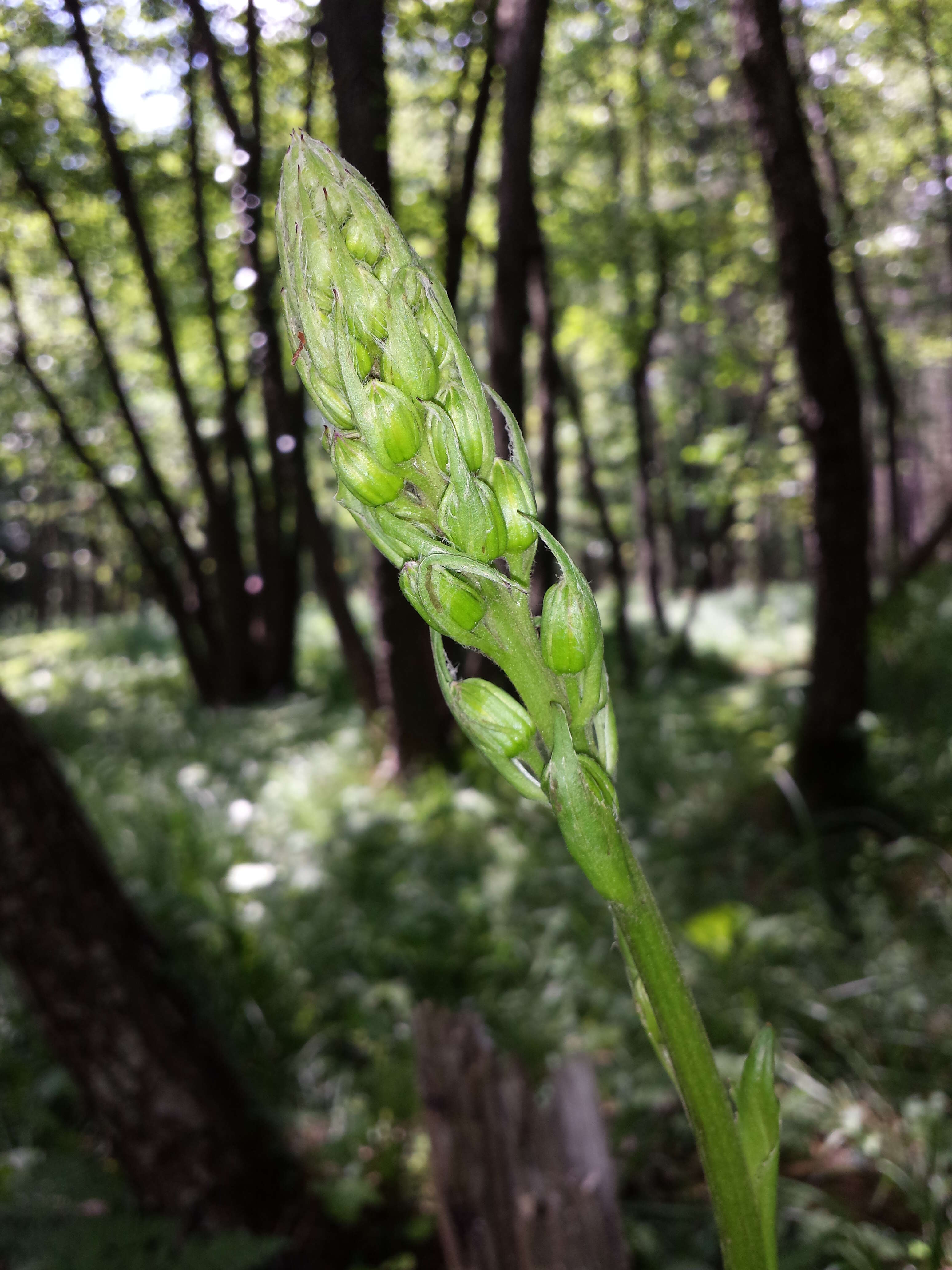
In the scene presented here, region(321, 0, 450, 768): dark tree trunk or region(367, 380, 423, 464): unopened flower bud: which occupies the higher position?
region(321, 0, 450, 768): dark tree trunk

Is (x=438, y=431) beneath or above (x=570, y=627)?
above

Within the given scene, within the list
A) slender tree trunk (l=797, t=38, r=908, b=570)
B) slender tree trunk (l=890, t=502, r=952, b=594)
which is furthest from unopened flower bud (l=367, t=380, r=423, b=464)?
slender tree trunk (l=890, t=502, r=952, b=594)

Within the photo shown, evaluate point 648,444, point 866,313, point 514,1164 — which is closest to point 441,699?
point 514,1164

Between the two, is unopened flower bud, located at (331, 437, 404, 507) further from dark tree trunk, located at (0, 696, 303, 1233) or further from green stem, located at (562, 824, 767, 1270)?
dark tree trunk, located at (0, 696, 303, 1233)

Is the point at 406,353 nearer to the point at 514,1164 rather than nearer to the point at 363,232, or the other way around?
the point at 363,232

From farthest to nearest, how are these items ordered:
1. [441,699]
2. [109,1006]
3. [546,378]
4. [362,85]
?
[546,378]
[441,699]
[362,85]
[109,1006]

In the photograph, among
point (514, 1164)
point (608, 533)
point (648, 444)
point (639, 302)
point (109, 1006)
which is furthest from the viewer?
point (648, 444)

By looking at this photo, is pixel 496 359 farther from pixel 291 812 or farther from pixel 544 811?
pixel 291 812
